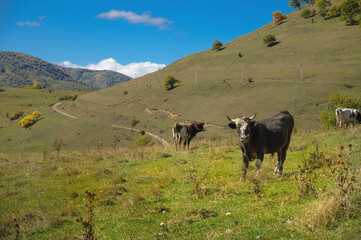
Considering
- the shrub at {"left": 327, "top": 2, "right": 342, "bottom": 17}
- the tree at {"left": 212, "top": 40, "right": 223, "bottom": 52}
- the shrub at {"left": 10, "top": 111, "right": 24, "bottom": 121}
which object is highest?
the shrub at {"left": 327, "top": 2, "right": 342, "bottom": 17}

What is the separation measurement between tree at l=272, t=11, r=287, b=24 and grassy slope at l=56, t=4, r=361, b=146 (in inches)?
460

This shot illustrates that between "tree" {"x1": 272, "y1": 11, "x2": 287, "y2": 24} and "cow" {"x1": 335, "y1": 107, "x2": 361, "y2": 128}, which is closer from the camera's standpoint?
"cow" {"x1": 335, "y1": 107, "x2": 361, "y2": 128}

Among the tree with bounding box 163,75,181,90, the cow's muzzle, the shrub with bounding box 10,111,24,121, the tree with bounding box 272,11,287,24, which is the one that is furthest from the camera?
the tree with bounding box 272,11,287,24

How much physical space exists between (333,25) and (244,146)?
112 m

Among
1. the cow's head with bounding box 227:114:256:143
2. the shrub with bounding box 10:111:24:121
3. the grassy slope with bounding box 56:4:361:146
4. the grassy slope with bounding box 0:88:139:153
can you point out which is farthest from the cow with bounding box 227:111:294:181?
the shrub with bounding box 10:111:24:121

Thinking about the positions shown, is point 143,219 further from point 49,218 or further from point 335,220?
point 335,220

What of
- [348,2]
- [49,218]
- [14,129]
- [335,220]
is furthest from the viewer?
[348,2]

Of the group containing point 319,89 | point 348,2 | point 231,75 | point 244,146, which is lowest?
point 244,146

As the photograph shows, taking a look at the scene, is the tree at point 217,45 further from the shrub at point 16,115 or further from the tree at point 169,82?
the shrub at point 16,115

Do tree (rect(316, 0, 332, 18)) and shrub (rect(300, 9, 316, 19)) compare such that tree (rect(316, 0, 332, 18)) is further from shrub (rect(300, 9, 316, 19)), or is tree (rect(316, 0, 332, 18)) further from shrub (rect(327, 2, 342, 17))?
shrub (rect(300, 9, 316, 19))

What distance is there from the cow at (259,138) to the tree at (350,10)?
107893 mm

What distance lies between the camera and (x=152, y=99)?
271 feet

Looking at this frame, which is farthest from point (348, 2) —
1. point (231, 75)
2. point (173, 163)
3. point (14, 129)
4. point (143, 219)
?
point (14, 129)

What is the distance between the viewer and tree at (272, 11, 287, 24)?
132038 millimetres
